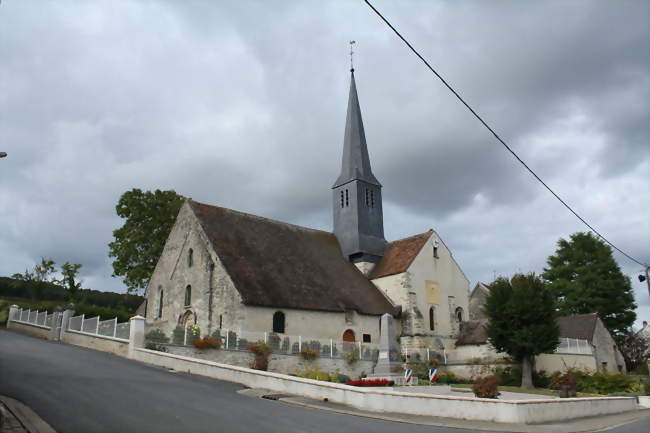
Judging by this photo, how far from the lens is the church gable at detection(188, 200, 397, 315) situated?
85.5 ft

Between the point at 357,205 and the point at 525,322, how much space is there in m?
14.3

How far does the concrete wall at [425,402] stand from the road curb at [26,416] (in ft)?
22.8

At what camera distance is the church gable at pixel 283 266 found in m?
26.1

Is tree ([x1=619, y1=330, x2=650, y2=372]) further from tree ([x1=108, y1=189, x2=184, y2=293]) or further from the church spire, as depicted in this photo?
tree ([x1=108, y1=189, x2=184, y2=293])

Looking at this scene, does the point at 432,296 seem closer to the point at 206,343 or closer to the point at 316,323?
the point at 316,323

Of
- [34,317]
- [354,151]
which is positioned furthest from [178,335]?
[354,151]

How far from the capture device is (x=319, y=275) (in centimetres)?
3028

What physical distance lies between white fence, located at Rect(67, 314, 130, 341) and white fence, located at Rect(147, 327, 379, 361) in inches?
40.6

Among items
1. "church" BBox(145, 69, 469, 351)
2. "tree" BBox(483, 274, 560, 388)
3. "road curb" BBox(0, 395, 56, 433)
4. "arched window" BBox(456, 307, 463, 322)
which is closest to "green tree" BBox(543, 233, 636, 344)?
"arched window" BBox(456, 307, 463, 322)

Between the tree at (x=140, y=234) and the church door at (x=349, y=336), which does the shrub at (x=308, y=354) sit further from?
the tree at (x=140, y=234)

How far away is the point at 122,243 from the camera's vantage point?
35688 millimetres

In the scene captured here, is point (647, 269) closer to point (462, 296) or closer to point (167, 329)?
point (462, 296)

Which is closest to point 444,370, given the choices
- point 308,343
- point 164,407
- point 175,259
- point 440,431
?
point 308,343

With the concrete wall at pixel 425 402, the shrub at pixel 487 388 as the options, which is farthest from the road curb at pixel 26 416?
the shrub at pixel 487 388
